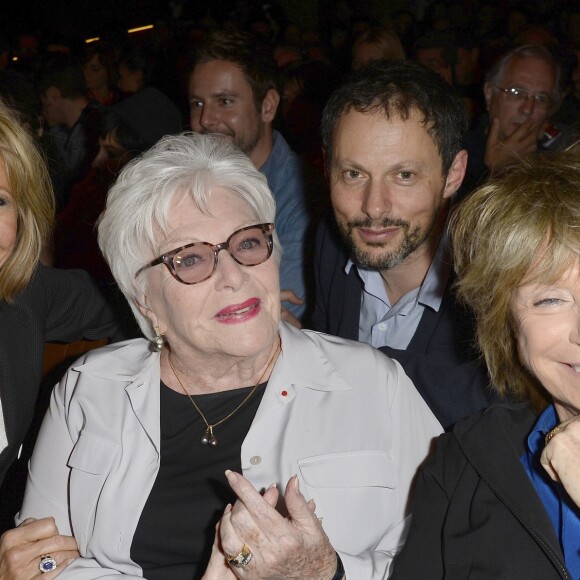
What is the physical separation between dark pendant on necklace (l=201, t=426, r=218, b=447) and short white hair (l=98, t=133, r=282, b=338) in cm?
43

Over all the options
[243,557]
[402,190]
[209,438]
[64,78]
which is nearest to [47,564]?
[209,438]

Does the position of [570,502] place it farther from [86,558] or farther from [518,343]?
[86,558]

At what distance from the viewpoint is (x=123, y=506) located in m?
2.05

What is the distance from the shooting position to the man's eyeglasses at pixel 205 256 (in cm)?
204

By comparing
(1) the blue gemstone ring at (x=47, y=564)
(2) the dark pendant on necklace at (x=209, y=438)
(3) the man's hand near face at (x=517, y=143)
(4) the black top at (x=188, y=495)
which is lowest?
(1) the blue gemstone ring at (x=47, y=564)

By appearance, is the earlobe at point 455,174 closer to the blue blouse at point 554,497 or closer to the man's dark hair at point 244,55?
the blue blouse at point 554,497

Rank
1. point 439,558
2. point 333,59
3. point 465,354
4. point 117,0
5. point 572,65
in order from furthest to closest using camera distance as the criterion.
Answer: point 117,0
point 333,59
point 572,65
point 465,354
point 439,558

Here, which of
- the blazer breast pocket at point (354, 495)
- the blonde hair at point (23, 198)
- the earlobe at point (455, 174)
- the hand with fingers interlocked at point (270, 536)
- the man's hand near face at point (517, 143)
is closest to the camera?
the hand with fingers interlocked at point (270, 536)

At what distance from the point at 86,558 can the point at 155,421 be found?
41 cm

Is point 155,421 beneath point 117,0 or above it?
beneath

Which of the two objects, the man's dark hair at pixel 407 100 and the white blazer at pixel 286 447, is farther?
the man's dark hair at pixel 407 100

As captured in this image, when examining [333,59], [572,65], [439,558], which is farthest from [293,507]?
[333,59]

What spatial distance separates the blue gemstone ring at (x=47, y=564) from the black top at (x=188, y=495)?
217mm

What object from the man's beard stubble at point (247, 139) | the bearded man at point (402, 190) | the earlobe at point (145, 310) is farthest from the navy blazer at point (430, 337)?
the man's beard stubble at point (247, 139)
